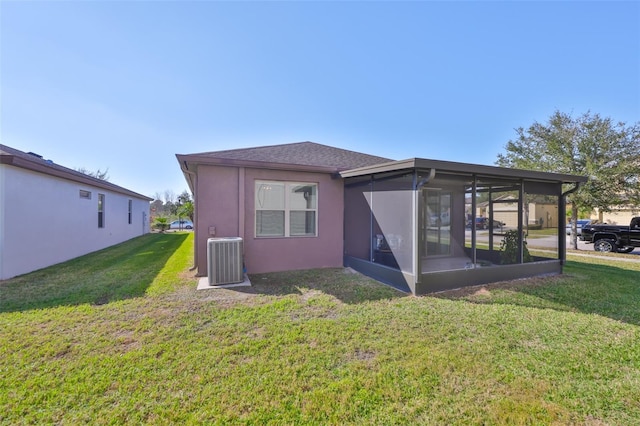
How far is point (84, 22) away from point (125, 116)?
593 centimetres

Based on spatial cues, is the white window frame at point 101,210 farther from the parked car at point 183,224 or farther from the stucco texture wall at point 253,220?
the parked car at point 183,224

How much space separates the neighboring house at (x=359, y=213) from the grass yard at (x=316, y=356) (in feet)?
3.19

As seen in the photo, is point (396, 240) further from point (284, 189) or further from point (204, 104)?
point (204, 104)

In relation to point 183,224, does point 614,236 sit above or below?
above

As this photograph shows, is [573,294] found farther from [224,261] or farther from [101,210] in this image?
[101,210]

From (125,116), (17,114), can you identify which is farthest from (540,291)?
(17,114)

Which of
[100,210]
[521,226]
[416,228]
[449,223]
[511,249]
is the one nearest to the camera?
[416,228]

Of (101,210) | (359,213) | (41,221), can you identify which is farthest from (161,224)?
(359,213)

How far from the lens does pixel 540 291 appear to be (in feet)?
17.3

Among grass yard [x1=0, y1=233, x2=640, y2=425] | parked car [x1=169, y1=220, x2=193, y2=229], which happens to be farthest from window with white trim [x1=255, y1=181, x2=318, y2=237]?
parked car [x1=169, y1=220, x2=193, y2=229]

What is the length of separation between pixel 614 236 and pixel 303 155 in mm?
13224

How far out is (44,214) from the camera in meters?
7.21

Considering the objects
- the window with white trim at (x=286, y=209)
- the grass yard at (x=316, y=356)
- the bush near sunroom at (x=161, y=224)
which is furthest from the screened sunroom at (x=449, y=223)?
the bush near sunroom at (x=161, y=224)

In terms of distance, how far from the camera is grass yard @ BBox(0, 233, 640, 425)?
2.09m
